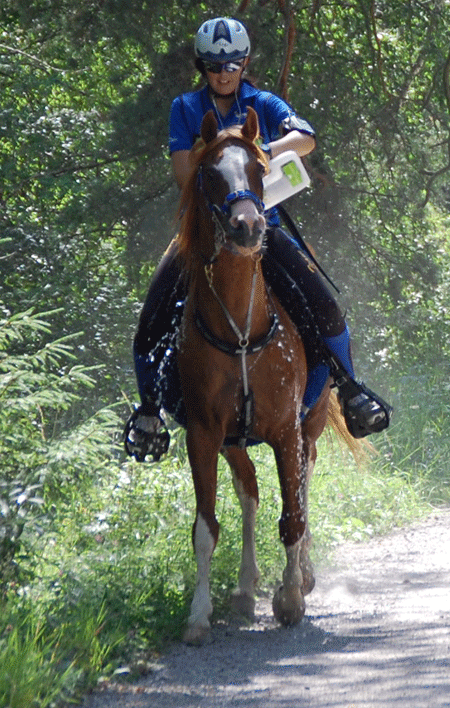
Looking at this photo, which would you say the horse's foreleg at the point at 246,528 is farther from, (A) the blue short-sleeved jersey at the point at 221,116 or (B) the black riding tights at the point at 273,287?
(A) the blue short-sleeved jersey at the point at 221,116

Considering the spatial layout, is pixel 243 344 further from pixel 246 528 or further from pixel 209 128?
pixel 246 528

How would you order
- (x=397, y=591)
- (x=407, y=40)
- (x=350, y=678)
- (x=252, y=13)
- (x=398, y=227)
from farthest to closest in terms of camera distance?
1. (x=398, y=227)
2. (x=407, y=40)
3. (x=252, y=13)
4. (x=397, y=591)
5. (x=350, y=678)

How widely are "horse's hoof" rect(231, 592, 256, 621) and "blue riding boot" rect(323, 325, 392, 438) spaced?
124cm

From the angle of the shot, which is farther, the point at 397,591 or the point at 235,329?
the point at 397,591

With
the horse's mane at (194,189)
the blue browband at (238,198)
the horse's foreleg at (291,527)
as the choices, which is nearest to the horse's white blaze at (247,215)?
the blue browband at (238,198)

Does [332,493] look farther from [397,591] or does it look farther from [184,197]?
[184,197]

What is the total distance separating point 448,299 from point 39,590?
9.65 meters

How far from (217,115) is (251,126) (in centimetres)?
56

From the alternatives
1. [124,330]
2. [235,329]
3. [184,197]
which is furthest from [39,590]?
[124,330]

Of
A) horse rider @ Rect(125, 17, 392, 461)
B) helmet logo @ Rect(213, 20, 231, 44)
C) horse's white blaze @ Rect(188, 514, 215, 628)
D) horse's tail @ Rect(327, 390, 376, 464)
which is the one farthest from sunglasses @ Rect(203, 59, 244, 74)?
horse's tail @ Rect(327, 390, 376, 464)

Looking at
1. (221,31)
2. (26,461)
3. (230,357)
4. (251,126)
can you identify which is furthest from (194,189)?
(26,461)

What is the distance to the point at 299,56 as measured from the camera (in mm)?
11500

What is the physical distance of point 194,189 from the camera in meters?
5.61

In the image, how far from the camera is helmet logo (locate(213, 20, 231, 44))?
5.96 m
